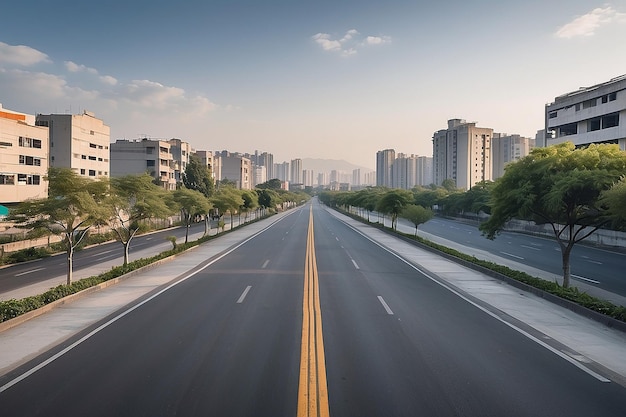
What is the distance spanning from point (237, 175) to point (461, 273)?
160m

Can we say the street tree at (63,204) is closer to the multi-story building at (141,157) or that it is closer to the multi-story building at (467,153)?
the multi-story building at (141,157)

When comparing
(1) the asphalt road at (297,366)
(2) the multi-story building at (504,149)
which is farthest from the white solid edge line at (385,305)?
(2) the multi-story building at (504,149)

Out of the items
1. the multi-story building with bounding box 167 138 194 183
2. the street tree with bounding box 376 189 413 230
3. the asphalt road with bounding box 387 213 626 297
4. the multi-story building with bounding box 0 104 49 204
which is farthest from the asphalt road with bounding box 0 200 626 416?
the multi-story building with bounding box 167 138 194 183

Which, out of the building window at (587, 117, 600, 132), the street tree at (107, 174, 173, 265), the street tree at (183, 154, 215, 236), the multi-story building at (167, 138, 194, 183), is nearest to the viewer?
the street tree at (107, 174, 173, 265)

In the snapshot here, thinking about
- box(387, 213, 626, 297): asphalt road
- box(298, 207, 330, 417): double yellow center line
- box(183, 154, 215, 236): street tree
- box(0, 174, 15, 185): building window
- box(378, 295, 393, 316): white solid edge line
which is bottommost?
box(387, 213, 626, 297): asphalt road


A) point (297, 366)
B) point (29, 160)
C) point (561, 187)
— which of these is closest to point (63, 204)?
point (297, 366)

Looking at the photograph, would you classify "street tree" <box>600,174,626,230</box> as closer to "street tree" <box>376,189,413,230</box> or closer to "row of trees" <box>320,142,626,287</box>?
"row of trees" <box>320,142,626,287</box>

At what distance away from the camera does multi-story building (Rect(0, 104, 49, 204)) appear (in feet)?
145

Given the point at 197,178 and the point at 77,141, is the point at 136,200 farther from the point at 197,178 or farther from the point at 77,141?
the point at 197,178

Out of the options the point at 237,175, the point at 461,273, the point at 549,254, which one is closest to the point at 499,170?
the point at 237,175

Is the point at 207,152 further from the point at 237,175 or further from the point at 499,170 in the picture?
the point at 499,170

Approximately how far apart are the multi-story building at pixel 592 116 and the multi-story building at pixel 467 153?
8160 centimetres

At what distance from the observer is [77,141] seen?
62844 mm

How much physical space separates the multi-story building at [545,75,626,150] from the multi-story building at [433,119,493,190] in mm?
81599
